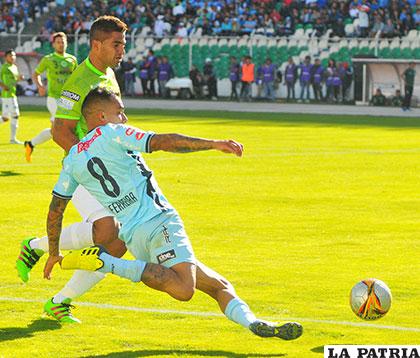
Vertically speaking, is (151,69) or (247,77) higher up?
(151,69)

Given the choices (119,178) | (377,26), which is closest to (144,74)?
(377,26)

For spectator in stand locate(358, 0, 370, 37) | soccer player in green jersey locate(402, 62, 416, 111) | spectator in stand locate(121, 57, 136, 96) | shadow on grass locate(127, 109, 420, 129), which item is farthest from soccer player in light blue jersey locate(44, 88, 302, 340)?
spectator in stand locate(121, 57, 136, 96)

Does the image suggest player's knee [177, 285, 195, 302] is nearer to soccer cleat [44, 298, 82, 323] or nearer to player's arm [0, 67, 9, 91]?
soccer cleat [44, 298, 82, 323]

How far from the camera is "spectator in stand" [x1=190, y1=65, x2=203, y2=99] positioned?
55.6m

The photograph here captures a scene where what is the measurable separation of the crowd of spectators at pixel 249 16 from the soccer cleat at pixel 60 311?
45168 mm

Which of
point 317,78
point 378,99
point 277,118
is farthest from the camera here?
point 317,78

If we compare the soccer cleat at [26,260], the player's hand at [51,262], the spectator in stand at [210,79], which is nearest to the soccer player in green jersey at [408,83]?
the spectator in stand at [210,79]

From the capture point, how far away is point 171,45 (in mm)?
57562

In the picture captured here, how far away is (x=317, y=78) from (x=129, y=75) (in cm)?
989

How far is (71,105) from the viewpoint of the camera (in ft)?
34.3

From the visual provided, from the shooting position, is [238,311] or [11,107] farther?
[11,107]

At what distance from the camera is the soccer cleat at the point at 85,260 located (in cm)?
853

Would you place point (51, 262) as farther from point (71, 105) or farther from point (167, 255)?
point (71, 105)

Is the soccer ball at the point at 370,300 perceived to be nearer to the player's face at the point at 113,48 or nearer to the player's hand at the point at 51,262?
the player's hand at the point at 51,262
